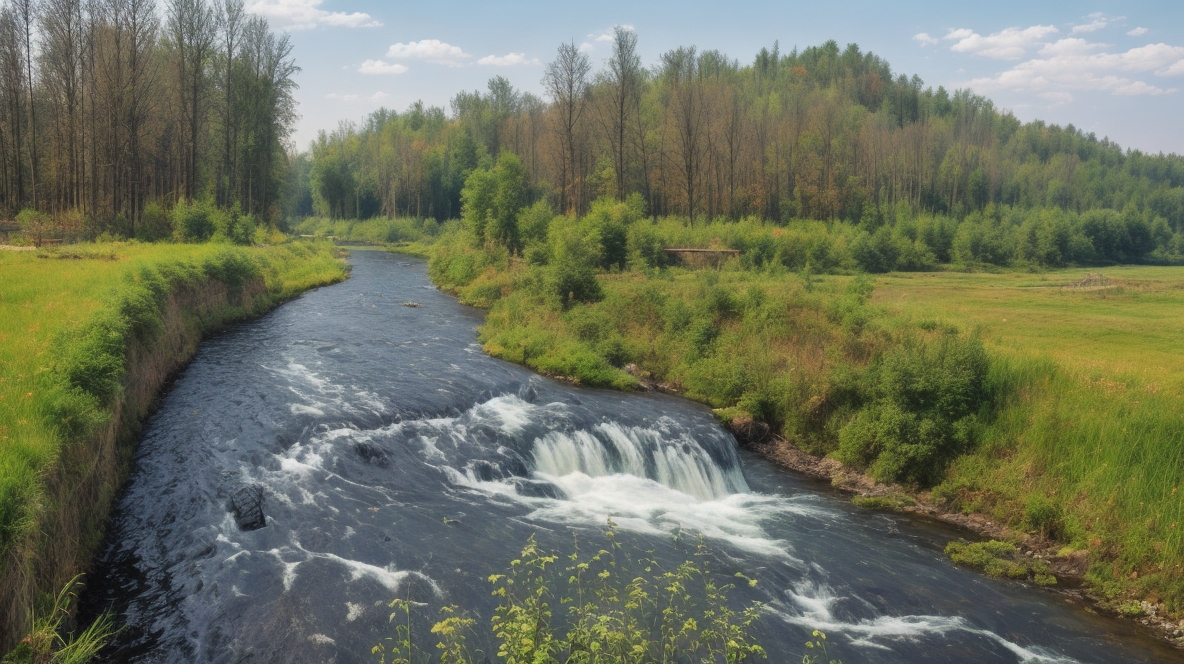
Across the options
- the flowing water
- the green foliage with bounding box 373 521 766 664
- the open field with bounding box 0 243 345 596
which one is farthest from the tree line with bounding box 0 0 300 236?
the green foliage with bounding box 373 521 766 664

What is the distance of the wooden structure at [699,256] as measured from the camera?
46397 millimetres

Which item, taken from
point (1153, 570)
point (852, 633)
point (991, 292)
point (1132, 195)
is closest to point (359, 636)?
point (852, 633)

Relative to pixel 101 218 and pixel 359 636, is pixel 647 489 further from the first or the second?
pixel 101 218

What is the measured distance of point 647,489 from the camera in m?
18.1

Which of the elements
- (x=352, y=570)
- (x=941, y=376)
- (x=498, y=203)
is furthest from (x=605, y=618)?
(x=498, y=203)

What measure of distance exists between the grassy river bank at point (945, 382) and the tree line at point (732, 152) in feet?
97.5

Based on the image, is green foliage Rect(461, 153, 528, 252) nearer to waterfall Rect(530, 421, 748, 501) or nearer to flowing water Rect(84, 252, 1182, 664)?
flowing water Rect(84, 252, 1182, 664)

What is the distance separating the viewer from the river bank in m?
A: 10.1

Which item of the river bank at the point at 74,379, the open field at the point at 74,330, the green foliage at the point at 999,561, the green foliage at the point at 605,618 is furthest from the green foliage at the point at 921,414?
the open field at the point at 74,330

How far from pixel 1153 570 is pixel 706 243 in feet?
128

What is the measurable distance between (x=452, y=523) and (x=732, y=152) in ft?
202

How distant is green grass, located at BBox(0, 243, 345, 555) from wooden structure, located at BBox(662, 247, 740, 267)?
2585 centimetres

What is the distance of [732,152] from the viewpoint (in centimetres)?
6981

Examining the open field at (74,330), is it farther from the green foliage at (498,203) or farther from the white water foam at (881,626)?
the green foliage at (498,203)
